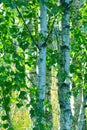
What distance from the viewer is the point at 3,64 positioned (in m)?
5.55

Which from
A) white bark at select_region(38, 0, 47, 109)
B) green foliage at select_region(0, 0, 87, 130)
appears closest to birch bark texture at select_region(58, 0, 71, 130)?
green foliage at select_region(0, 0, 87, 130)

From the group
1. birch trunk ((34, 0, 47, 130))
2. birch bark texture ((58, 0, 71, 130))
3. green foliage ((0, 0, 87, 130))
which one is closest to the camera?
green foliage ((0, 0, 87, 130))

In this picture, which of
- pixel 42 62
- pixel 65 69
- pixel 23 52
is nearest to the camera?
pixel 42 62

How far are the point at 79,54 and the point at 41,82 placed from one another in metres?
1.96

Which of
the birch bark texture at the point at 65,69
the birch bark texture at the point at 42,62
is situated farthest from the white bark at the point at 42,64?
the birch bark texture at the point at 65,69

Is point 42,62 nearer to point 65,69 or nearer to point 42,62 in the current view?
point 42,62

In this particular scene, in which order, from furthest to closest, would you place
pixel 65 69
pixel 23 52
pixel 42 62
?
pixel 23 52 < pixel 65 69 < pixel 42 62

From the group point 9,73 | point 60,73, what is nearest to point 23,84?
point 9,73

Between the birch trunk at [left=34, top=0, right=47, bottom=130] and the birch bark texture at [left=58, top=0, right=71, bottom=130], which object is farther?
the birch bark texture at [left=58, top=0, right=71, bottom=130]

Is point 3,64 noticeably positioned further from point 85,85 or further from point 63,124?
point 85,85

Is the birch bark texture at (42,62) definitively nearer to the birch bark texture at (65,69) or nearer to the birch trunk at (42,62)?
the birch trunk at (42,62)

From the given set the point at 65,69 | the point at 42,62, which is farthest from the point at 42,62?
the point at 65,69

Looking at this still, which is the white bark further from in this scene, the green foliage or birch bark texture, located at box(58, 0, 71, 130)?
birch bark texture, located at box(58, 0, 71, 130)

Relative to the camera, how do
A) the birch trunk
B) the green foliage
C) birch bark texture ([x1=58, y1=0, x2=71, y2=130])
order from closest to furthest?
the green foliage < the birch trunk < birch bark texture ([x1=58, y1=0, x2=71, y2=130])
